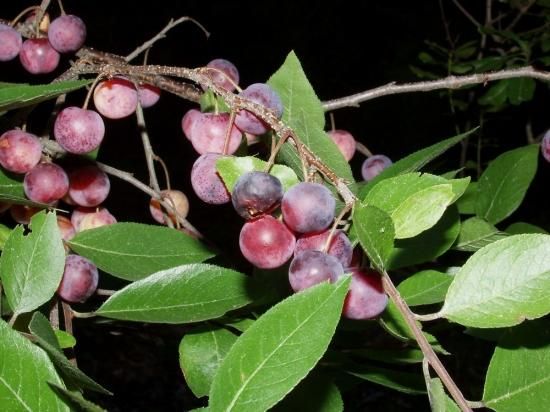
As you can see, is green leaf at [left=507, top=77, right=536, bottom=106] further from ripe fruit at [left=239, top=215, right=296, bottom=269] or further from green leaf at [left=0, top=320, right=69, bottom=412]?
green leaf at [left=0, top=320, right=69, bottom=412]

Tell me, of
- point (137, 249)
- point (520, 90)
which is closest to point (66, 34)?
point (137, 249)

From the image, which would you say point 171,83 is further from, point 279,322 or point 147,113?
point 147,113

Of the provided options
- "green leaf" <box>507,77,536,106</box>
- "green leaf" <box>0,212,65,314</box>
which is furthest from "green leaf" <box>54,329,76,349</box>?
"green leaf" <box>507,77,536,106</box>

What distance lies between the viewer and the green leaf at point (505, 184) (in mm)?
1110

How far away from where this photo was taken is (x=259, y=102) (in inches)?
24.8

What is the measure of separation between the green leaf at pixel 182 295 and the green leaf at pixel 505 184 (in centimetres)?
54

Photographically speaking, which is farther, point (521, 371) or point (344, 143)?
point (344, 143)

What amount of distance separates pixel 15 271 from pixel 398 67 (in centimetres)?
482

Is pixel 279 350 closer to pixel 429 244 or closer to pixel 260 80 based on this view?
pixel 429 244

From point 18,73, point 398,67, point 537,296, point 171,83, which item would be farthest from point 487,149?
point 537,296

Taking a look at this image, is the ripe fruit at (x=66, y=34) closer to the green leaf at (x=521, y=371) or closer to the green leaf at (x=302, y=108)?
the green leaf at (x=302, y=108)

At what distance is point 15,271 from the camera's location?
0.64m

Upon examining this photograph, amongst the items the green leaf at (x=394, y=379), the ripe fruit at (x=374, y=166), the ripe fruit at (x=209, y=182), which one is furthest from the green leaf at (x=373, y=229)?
the ripe fruit at (x=374, y=166)

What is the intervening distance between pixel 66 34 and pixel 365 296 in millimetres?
708
